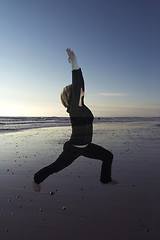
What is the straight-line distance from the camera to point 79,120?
3328 millimetres

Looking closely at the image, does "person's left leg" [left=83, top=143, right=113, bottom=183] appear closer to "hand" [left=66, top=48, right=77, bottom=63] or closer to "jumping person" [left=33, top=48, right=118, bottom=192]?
Result: "jumping person" [left=33, top=48, right=118, bottom=192]

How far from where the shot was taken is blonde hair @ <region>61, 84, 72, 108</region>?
3.53 metres

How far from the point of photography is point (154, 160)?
859 cm

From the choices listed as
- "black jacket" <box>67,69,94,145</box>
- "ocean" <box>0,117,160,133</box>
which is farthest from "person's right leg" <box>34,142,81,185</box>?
"ocean" <box>0,117,160,133</box>

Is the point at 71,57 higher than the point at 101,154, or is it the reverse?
the point at 71,57

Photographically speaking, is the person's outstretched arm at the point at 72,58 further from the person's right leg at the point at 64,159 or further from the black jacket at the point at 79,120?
the person's right leg at the point at 64,159

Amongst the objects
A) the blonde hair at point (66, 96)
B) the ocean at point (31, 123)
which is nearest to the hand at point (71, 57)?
the blonde hair at point (66, 96)

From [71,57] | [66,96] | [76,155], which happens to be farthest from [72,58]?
[76,155]

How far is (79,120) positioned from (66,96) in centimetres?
45

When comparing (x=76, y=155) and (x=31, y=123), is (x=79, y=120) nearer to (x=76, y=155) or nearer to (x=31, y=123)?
(x=76, y=155)

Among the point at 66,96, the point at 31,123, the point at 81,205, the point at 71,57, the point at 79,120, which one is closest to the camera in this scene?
the point at 79,120

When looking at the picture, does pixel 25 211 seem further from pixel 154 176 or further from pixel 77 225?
pixel 154 176

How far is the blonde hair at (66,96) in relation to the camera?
139 inches

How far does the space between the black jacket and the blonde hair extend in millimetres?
66
